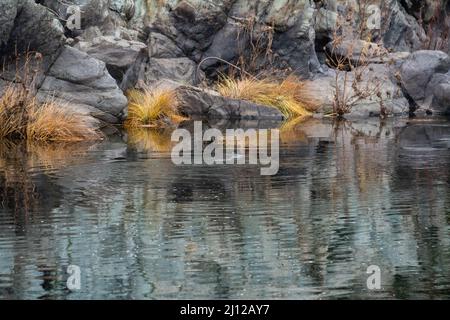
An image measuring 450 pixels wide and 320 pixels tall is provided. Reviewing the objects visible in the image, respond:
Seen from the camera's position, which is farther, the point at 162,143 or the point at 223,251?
the point at 162,143

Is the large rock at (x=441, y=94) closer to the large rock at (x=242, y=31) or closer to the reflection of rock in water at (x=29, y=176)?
the large rock at (x=242, y=31)

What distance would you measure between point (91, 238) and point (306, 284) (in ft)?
7.03

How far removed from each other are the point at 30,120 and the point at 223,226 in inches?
349

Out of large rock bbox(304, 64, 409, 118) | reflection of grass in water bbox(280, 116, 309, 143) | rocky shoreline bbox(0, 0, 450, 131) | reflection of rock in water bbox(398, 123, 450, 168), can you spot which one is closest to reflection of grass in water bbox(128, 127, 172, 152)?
reflection of grass in water bbox(280, 116, 309, 143)

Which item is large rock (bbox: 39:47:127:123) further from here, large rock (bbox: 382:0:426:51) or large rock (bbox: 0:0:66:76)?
large rock (bbox: 382:0:426:51)

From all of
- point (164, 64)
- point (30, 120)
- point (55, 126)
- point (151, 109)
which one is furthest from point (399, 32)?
point (30, 120)

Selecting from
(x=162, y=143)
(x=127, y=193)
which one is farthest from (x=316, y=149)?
(x=127, y=193)

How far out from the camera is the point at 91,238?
7832 mm

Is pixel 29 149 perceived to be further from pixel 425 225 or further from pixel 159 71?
pixel 159 71

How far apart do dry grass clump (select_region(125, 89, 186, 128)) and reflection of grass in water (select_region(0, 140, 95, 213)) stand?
4.97m

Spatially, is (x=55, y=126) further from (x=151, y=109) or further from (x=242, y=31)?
(x=242, y=31)

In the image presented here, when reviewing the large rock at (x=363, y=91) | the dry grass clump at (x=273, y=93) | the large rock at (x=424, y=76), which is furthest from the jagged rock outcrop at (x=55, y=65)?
the large rock at (x=424, y=76)

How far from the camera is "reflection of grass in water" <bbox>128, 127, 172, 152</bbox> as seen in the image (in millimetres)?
15312

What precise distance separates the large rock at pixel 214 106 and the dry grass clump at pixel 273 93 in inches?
20.5
